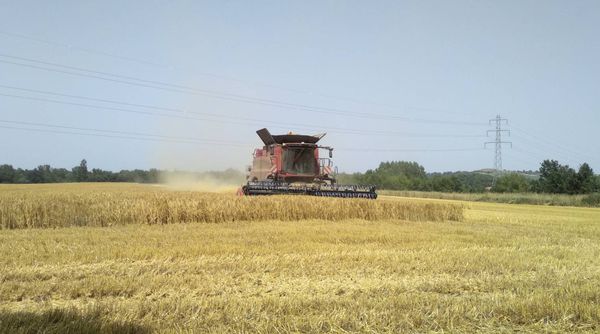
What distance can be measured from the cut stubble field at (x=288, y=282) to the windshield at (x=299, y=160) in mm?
6241

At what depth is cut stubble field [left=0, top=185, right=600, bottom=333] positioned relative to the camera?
4.16 meters

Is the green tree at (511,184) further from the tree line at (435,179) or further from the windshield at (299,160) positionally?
the windshield at (299,160)

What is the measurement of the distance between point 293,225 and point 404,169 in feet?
279

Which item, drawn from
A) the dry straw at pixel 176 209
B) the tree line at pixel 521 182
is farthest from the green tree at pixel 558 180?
the dry straw at pixel 176 209

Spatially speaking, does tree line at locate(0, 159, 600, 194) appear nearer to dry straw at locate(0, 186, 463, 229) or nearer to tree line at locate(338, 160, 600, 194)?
tree line at locate(338, 160, 600, 194)

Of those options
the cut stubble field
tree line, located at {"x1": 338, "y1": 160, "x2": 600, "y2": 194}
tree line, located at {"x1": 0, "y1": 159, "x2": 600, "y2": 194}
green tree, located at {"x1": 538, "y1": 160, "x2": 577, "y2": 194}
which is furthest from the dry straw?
green tree, located at {"x1": 538, "y1": 160, "x2": 577, "y2": 194}

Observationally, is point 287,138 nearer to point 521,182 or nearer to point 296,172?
point 296,172

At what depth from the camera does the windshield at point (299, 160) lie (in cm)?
1614

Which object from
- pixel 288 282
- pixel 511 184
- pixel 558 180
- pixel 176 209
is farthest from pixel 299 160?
pixel 511 184

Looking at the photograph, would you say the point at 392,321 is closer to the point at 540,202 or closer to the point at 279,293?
the point at 279,293

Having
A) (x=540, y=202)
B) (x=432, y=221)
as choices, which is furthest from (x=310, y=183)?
(x=540, y=202)

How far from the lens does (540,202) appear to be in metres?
36.1

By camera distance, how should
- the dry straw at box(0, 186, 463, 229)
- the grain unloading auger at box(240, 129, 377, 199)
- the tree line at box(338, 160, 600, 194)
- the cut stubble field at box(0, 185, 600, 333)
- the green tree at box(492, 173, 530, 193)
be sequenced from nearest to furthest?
the cut stubble field at box(0, 185, 600, 333) → the dry straw at box(0, 186, 463, 229) → the grain unloading auger at box(240, 129, 377, 199) → the tree line at box(338, 160, 600, 194) → the green tree at box(492, 173, 530, 193)

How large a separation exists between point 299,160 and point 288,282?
10.8 metres
